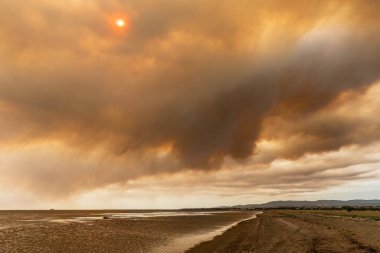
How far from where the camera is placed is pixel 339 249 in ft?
84.3

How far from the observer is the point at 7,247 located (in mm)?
37375

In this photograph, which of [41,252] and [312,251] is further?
[41,252]

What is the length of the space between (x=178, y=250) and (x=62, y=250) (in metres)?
12.6

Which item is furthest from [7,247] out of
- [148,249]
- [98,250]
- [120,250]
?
[148,249]

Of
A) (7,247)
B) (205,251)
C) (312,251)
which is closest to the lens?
(312,251)

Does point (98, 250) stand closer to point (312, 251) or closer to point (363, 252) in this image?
point (312, 251)

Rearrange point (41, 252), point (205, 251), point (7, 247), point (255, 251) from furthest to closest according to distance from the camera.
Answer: point (7, 247)
point (41, 252)
point (205, 251)
point (255, 251)

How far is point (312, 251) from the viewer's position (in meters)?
25.4

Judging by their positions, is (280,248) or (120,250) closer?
(280,248)

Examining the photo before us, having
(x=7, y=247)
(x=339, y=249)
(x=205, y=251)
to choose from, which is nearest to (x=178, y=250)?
(x=205, y=251)

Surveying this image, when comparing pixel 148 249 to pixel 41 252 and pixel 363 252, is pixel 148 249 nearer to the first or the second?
pixel 41 252

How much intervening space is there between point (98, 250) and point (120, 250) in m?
2.43

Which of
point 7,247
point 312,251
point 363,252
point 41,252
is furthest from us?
point 7,247

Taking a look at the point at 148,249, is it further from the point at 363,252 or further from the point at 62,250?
the point at 363,252
